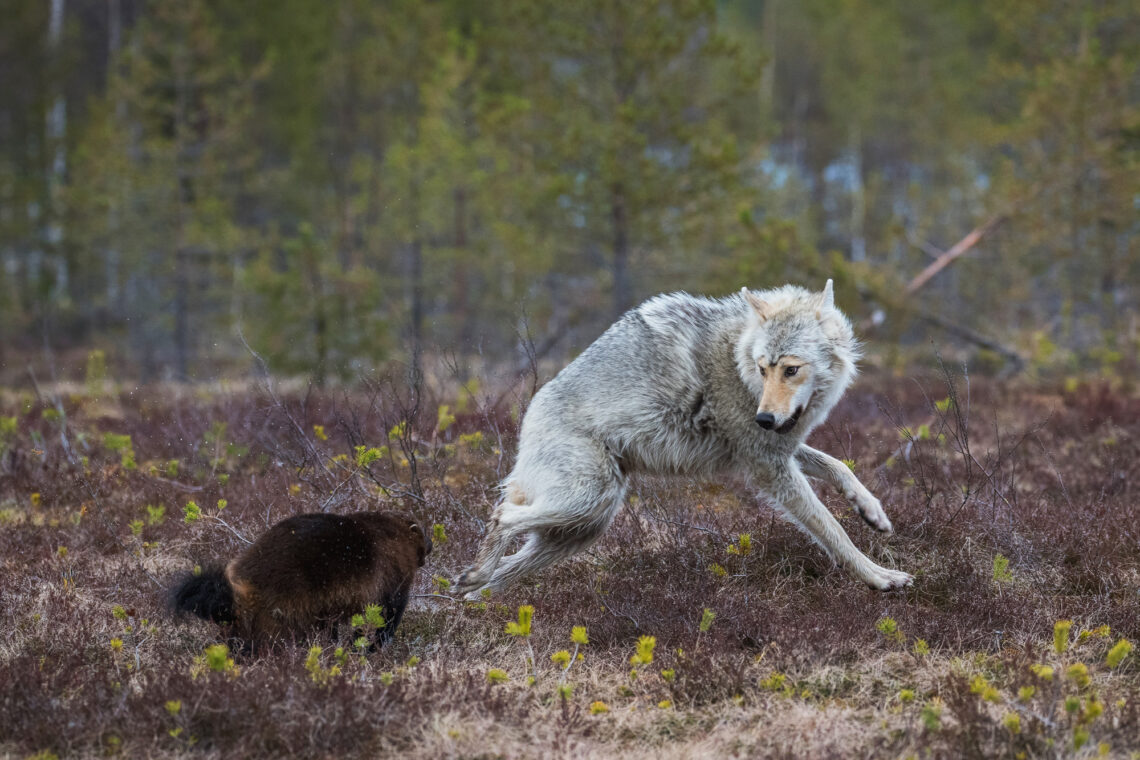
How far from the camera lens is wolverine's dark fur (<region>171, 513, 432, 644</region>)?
4008 mm

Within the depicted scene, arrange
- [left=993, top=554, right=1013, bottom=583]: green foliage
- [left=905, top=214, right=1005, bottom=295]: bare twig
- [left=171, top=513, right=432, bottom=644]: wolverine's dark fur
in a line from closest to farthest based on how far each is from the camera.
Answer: [left=171, top=513, right=432, bottom=644]: wolverine's dark fur < [left=993, top=554, right=1013, bottom=583]: green foliage < [left=905, top=214, right=1005, bottom=295]: bare twig

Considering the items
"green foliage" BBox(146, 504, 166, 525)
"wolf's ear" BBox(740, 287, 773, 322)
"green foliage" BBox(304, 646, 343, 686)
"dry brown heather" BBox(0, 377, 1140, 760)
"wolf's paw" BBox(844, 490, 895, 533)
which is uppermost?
"wolf's ear" BBox(740, 287, 773, 322)

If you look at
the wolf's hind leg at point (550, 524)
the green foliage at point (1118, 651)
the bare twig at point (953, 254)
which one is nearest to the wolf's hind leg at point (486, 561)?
the wolf's hind leg at point (550, 524)

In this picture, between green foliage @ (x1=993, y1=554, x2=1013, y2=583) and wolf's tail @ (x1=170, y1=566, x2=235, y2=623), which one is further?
green foliage @ (x1=993, y1=554, x2=1013, y2=583)

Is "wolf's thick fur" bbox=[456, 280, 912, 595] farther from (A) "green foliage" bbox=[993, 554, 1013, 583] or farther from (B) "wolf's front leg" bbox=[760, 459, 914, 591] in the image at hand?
(A) "green foliage" bbox=[993, 554, 1013, 583]

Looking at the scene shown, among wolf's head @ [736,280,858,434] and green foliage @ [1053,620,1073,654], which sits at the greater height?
wolf's head @ [736,280,858,434]

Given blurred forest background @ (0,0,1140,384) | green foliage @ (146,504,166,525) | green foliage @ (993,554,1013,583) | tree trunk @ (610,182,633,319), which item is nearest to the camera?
green foliage @ (993,554,1013,583)

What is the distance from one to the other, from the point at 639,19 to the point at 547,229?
3.42 meters

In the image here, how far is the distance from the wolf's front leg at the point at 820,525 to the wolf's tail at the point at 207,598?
2655mm

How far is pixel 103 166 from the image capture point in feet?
64.8

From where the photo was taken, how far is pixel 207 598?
4.10 meters

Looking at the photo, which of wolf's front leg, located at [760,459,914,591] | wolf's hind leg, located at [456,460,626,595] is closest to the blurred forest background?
wolf's hind leg, located at [456,460,626,595]

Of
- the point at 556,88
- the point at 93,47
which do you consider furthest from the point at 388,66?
the point at 93,47

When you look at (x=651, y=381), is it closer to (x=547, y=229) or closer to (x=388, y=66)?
(x=547, y=229)
